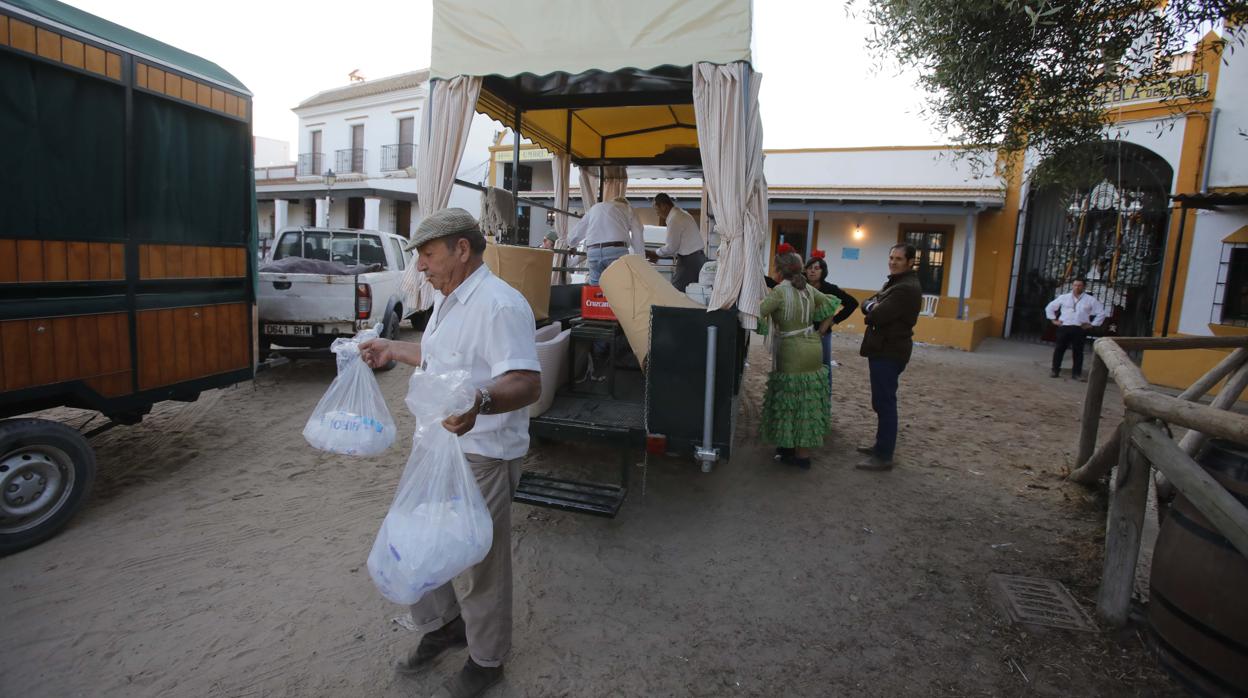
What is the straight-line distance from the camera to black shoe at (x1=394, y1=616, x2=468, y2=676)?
259 cm

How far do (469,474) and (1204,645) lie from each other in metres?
2.79

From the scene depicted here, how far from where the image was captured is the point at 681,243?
23.6 feet

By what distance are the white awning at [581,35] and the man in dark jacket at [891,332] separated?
7.71 feet

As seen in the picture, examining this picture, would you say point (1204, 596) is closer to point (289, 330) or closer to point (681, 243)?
point (681, 243)

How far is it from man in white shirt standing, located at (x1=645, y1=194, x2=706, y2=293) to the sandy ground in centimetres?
247

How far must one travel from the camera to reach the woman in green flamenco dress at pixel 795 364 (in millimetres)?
4949

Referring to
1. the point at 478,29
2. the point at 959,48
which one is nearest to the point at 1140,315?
the point at 959,48

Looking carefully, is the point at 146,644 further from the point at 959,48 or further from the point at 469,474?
the point at 959,48

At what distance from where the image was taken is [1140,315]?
1334 centimetres

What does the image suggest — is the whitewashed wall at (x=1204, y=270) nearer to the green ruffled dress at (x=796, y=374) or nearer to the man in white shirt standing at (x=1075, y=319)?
the man in white shirt standing at (x=1075, y=319)

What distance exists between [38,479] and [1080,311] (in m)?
12.6

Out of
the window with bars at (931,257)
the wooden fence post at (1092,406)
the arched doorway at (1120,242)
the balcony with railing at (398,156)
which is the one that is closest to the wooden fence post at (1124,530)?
the wooden fence post at (1092,406)

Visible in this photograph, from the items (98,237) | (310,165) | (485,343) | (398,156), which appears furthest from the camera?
Result: (310,165)

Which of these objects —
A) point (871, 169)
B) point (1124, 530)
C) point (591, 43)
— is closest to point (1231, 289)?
point (871, 169)
